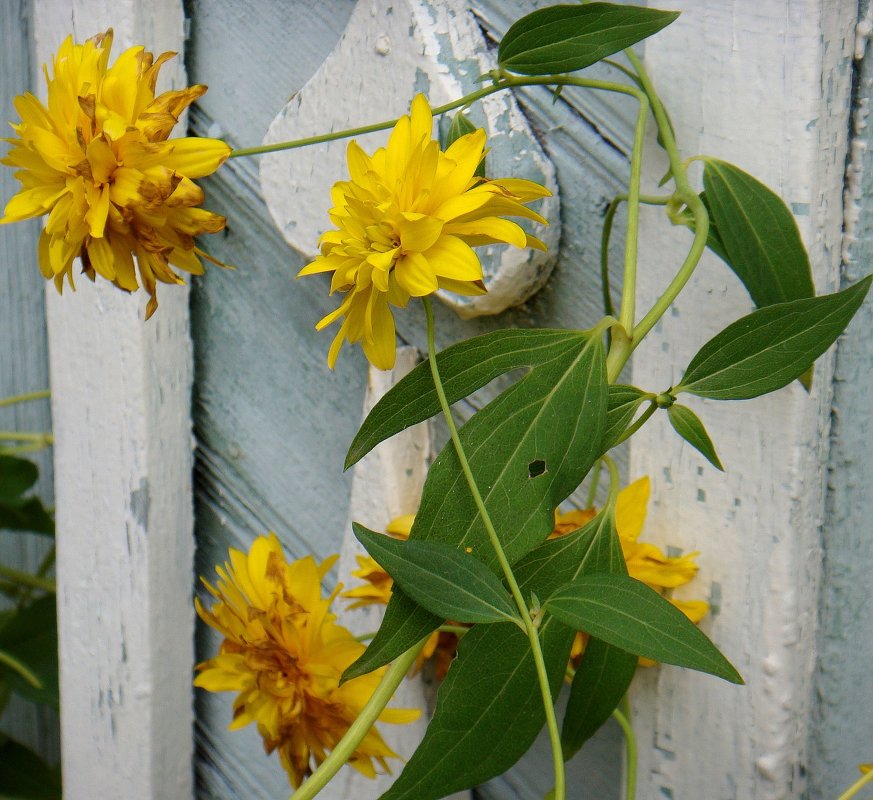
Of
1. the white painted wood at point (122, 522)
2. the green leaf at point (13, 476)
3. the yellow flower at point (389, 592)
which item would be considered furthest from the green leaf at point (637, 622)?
the green leaf at point (13, 476)

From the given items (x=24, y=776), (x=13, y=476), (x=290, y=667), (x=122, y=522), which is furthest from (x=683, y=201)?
(x=24, y=776)

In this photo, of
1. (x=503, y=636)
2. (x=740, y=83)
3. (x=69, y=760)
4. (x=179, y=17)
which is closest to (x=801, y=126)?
(x=740, y=83)

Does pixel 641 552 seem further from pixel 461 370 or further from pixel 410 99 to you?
pixel 410 99

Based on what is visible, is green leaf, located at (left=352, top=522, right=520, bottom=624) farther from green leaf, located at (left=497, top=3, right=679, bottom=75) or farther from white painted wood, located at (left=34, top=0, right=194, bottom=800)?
white painted wood, located at (left=34, top=0, right=194, bottom=800)

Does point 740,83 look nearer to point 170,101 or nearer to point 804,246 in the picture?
point 804,246

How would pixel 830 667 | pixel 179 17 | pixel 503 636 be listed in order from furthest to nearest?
1. pixel 179 17
2. pixel 830 667
3. pixel 503 636

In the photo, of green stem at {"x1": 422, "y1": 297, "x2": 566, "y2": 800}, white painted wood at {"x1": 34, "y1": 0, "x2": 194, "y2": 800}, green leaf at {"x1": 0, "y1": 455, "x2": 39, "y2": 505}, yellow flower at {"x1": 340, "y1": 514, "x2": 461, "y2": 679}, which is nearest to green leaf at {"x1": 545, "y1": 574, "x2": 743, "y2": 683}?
green stem at {"x1": 422, "y1": 297, "x2": 566, "y2": 800}

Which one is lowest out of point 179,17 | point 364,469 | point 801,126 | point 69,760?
point 69,760
